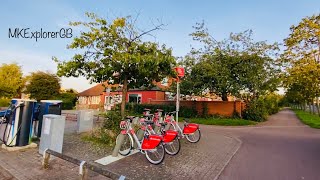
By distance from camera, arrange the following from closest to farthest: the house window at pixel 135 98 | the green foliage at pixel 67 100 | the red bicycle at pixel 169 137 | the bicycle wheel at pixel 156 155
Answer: the bicycle wheel at pixel 156 155, the red bicycle at pixel 169 137, the house window at pixel 135 98, the green foliage at pixel 67 100

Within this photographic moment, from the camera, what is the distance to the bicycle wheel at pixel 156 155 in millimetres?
6000

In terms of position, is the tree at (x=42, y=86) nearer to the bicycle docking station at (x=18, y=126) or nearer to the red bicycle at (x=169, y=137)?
the bicycle docking station at (x=18, y=126)

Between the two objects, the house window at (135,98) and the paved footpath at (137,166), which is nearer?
the paved footpath at (137,166)

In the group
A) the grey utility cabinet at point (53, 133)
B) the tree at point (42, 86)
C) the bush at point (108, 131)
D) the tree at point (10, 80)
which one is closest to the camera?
the grey utility cabinet at point (53, 133)

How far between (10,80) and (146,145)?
1540 inches

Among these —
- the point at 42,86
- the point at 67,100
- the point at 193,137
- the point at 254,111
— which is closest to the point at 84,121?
the point at 193,137

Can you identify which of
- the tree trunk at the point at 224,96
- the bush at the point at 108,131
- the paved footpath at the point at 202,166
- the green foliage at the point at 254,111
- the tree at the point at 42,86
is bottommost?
the paved footpath at the point at 202,166

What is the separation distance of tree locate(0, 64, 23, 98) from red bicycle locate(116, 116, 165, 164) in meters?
36.9

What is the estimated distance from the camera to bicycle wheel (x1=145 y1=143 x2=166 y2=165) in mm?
6000

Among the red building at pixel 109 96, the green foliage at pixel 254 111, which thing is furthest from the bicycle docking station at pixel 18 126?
the green foliage at pixel 254 111

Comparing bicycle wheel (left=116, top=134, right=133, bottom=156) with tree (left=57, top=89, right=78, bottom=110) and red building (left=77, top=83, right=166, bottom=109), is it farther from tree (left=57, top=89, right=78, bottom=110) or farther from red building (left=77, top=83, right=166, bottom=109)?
tree (left=57, top=89, right=78, bottom=110)

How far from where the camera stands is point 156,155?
20.9 feet

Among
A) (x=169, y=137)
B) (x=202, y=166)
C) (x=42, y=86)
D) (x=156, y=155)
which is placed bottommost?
(x=202, y=166)

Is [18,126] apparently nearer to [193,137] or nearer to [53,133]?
[53,133]
